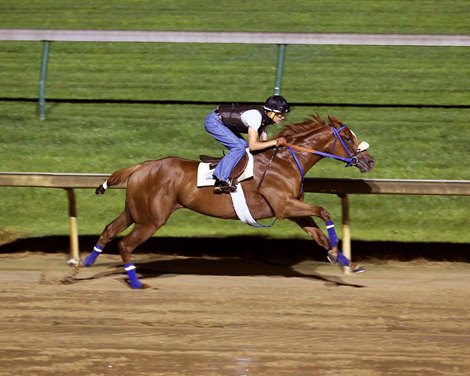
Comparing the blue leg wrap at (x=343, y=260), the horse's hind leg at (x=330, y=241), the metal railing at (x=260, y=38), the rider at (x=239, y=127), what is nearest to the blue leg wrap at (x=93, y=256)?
the rider at (x=239, y=127)

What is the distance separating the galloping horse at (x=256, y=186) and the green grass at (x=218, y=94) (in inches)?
74.5

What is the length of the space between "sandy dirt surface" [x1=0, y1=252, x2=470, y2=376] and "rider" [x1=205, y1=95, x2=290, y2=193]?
1089 mm

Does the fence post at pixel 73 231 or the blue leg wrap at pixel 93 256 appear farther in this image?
the fence post at pixel 73 231

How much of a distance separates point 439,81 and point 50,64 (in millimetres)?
6144

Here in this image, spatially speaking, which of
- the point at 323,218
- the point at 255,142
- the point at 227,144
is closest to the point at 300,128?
the point at 255,142

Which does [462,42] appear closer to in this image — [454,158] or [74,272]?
[454,158]

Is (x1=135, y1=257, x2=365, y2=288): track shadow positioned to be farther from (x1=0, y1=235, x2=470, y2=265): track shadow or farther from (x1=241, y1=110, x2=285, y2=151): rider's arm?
(x1=241, y1=110, x2=285, y2=151): rider's arm

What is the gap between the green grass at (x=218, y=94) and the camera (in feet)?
39.1

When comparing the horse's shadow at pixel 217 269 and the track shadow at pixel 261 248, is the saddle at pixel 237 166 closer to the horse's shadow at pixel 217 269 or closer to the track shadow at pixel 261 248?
the horse's shadow at pixel 217 269

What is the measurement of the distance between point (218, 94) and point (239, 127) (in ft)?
18.1

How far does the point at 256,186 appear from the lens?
948 centimetres

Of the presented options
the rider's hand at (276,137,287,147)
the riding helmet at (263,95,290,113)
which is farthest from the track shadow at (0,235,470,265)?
the riding helmet at (263,95,290,113)

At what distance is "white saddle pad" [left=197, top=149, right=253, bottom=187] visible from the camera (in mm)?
9461

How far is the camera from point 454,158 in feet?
42.5
